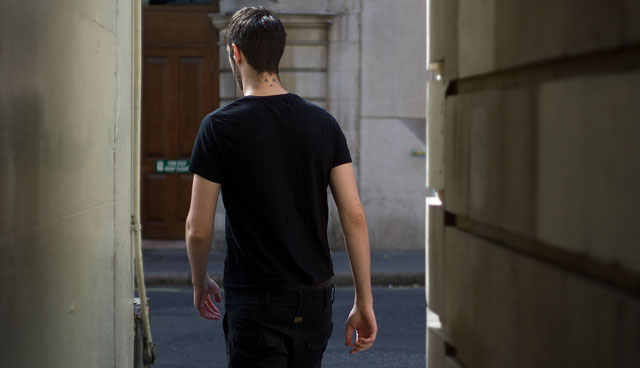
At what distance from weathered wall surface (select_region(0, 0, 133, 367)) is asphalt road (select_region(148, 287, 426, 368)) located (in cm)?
284

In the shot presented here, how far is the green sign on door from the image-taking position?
14.1m

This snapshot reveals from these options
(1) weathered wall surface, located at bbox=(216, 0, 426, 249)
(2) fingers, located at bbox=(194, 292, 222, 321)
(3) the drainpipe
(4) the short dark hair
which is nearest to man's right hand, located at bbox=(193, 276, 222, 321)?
(2) fingers, located at bbox=(194, 292, 222, 321)

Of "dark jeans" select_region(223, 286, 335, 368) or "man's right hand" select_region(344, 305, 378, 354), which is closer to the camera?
"dark jeans" select_region(223, 286, 335, 368)

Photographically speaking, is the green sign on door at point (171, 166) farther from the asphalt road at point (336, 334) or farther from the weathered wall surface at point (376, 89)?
the asphalt road at point (336, 334)

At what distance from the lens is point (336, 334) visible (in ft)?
27.8

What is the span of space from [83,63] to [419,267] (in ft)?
29.1

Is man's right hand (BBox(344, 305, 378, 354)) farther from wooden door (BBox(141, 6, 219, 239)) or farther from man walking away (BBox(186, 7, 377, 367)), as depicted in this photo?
wooden door (BBox(141, 6, 219, 239))

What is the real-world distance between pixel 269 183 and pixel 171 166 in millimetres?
10977

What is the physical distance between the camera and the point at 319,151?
337 centimetres

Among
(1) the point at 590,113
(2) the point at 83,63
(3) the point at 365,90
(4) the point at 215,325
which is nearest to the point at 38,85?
(2) the point at 83,63

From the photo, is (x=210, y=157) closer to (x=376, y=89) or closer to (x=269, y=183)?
Answer: (x=269, y=183)

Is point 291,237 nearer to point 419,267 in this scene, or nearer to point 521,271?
point 521,271

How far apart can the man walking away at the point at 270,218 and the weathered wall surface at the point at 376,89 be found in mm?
10473

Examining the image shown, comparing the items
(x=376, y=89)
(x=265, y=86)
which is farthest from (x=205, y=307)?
(x=376, y=89)
